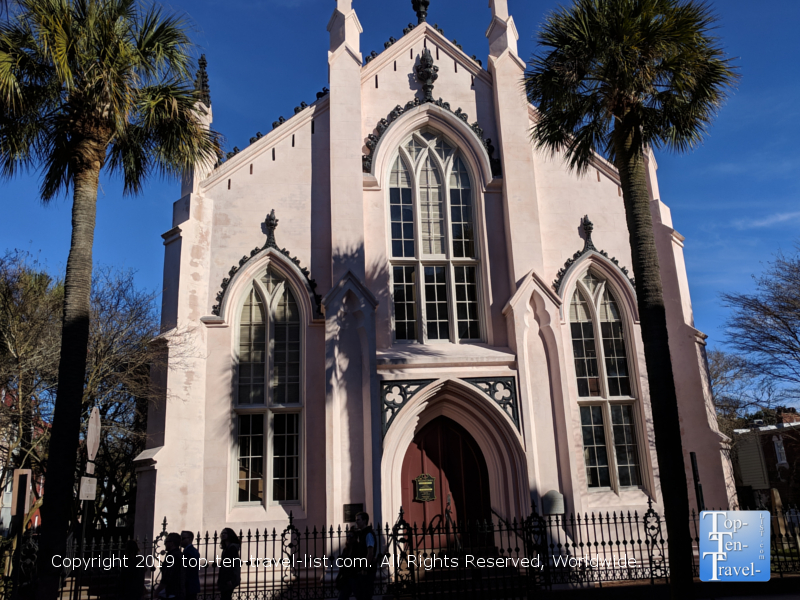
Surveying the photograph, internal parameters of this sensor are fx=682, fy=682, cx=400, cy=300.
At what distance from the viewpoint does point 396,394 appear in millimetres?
14383

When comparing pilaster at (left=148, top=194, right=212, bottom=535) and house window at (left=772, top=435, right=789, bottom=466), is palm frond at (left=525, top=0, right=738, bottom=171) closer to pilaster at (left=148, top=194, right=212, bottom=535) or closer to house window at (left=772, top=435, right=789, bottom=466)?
pilaster at (left=148, top=194, right=212, bottom=535)

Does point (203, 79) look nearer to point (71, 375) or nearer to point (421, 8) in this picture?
point (421, 8)

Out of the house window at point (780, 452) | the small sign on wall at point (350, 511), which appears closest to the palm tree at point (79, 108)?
the small sign on wall at point (350, 511)

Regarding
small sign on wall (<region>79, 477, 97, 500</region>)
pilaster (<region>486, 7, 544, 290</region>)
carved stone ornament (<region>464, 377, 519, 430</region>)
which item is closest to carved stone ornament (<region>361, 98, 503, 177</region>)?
pilaster (<region>486, 7, 544, 290</region>)

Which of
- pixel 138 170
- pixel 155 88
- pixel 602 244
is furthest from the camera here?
pixel 602 244

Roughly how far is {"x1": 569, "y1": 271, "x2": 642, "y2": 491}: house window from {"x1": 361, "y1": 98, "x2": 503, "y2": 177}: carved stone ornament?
3.61 metres

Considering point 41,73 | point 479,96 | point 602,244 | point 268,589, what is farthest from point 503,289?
point 41,73

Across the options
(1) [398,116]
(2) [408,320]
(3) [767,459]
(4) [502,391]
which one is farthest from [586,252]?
(3) [767,459]

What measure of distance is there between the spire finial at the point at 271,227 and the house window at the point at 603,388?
23.6 ft

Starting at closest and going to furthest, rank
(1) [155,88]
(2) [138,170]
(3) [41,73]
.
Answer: (3) [41,73] → (1) [155,88] → (2) [138,170]

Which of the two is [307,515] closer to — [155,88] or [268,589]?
[268,589]

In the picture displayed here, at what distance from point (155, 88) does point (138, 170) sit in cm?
159

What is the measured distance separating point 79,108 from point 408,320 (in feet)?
26.2

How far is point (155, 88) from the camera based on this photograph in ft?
37.9
